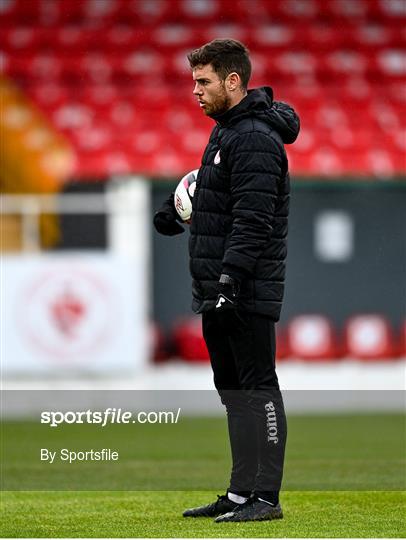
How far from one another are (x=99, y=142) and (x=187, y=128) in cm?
106

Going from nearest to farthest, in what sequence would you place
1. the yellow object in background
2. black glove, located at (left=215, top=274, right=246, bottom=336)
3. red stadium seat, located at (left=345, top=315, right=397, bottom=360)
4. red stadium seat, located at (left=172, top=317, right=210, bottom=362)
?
black glove, located at (left=215, top=274, right=246, bottom=336) < red stadium seat, located at (left=172, top=317, right=210, bottom=362) < red stadium seat, located at (left=345, top=315, right=397, bottom=360) < the yellow object in background

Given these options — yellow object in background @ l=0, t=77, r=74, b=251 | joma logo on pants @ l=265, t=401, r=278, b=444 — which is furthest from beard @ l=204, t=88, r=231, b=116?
yellow object in background @ l=0, t=77, r=74, b=251

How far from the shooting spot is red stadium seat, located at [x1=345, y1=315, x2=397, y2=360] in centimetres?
1502

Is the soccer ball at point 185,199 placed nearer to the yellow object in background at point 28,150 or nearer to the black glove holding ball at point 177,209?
the black glove holding ball at point 177,209

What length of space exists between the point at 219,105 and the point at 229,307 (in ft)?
2.26

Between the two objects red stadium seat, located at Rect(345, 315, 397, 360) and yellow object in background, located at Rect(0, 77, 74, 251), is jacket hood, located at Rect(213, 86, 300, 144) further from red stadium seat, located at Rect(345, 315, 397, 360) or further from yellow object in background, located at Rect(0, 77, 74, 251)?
yellow object in background, located at Rect(0, 77, 74, 251)

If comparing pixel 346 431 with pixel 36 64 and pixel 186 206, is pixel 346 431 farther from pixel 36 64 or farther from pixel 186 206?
pixel 36 64

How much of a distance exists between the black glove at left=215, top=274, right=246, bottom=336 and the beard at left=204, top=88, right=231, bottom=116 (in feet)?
1.89

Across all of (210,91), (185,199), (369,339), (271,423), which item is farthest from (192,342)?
(210,91)

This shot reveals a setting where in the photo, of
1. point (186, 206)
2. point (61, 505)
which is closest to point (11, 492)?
point (61, 505)

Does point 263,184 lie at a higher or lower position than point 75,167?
lower

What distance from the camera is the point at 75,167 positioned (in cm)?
1557

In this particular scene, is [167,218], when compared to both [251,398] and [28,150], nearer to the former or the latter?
[251,398]

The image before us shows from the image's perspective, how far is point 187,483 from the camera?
6.20 meters
